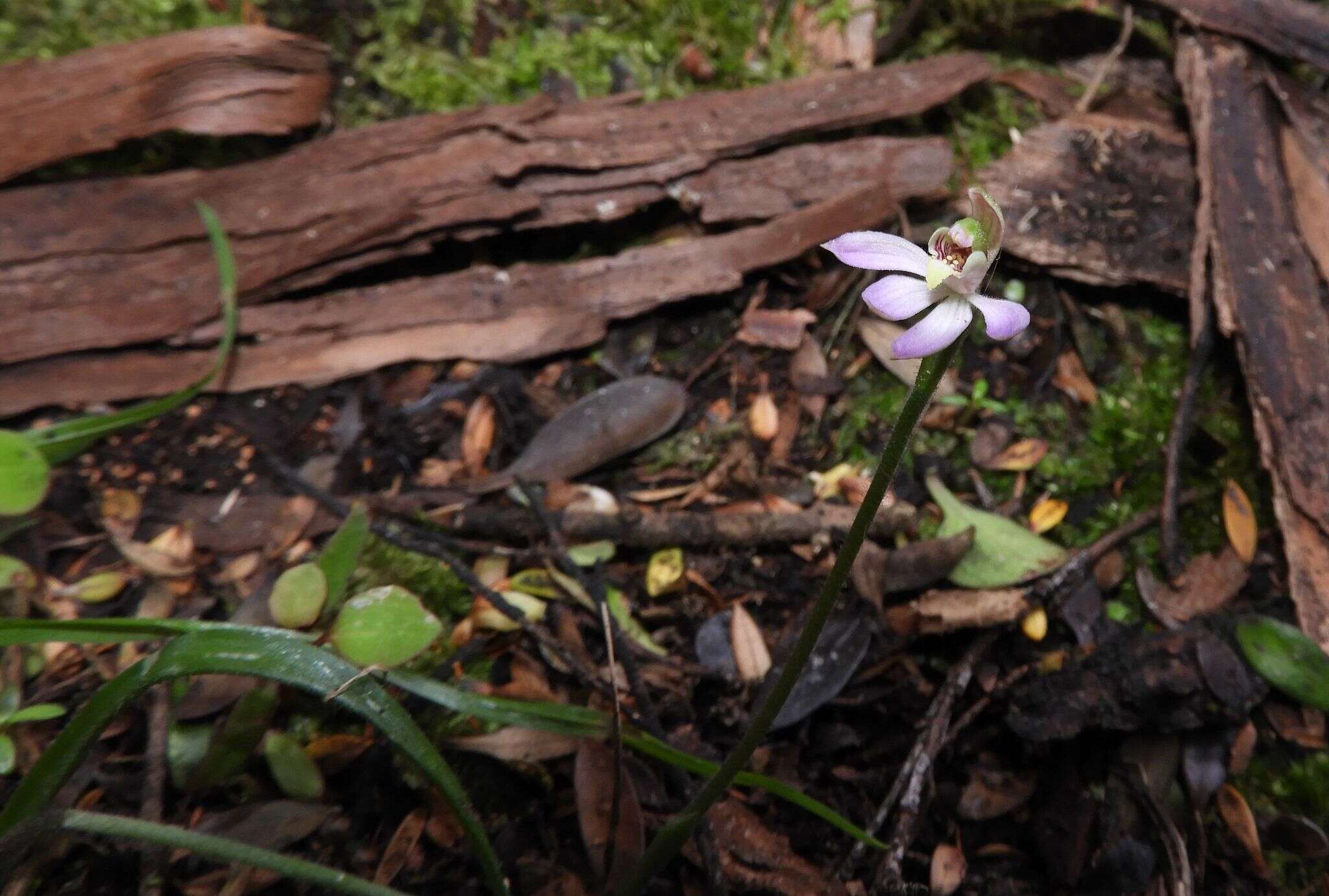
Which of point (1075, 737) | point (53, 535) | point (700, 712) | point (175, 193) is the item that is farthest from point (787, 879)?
point (175, 193)

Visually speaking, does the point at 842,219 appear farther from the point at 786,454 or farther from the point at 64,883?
the point at 64,883

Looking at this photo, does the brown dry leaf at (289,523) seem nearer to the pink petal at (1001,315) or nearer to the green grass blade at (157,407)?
the green grass blade at (157,407)

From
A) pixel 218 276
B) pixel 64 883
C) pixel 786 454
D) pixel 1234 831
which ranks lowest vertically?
pixel 1234 831

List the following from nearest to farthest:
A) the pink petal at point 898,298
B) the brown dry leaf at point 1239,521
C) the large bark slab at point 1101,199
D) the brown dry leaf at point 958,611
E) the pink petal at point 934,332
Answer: the pink petal at point 934,332 → the pink petal at point 898,298 → the brown dry leaf at point 958,611 → the brown dry leaf at point 1239,521 → the large bark slab at point 1101,199

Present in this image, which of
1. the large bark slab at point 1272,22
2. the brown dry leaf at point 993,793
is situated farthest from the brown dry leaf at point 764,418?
the large bark slab at point 1272,22

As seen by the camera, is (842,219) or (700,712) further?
(842,219)

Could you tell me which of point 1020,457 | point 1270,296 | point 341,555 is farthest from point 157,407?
point 1270,296

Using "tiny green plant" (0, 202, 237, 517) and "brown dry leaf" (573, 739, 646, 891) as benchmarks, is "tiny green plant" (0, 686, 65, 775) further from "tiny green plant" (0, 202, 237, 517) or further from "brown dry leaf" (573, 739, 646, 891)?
"brown dry leaf" (573, 739, 646, 891)
